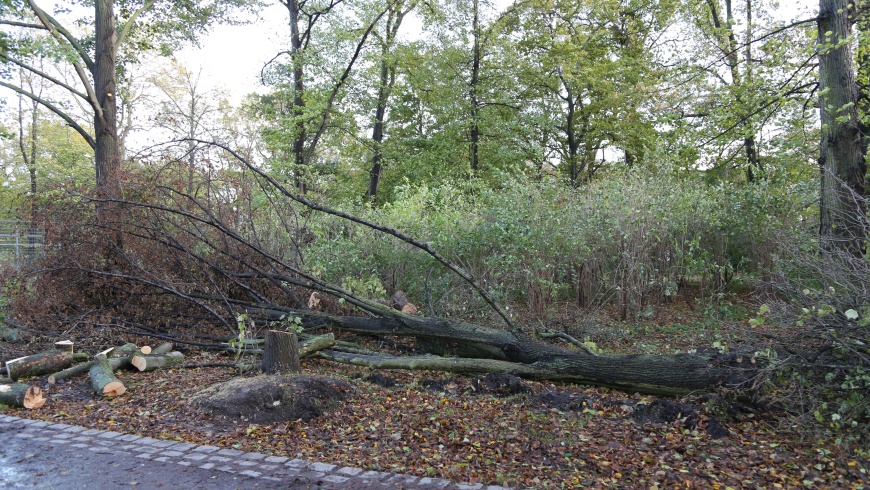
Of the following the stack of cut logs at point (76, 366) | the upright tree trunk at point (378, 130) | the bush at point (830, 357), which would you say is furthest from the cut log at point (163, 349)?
the upright tree trunk at point (378, 130)

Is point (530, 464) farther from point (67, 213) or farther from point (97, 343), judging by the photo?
point (67, 213)

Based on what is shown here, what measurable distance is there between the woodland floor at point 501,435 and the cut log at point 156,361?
1.56 feet

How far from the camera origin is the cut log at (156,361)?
673 centimetres

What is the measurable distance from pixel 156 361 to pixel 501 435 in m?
4.62

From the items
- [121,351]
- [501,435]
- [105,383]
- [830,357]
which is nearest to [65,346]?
[121,351]

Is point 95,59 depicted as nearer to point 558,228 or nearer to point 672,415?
point 558,228

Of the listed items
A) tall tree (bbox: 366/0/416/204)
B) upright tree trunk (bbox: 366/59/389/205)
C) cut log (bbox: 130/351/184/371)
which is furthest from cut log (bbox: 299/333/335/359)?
upright tree trunk (bbox: 366/59/389/205)

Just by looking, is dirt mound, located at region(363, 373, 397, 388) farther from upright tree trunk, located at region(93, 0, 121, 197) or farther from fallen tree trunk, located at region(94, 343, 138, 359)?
upright tree trunk, located at region(93, 0, 121, 197)

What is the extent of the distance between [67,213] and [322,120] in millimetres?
10535

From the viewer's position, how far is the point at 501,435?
14.6ft

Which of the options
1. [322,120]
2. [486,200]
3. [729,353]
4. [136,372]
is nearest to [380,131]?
[322,120]

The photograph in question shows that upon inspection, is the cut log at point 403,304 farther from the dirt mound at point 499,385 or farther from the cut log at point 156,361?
the cut log at point 156,361

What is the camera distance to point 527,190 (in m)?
9.70

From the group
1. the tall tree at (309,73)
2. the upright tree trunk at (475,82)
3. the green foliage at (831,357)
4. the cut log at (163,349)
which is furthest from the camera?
the upright tree trunk at (475,82)
